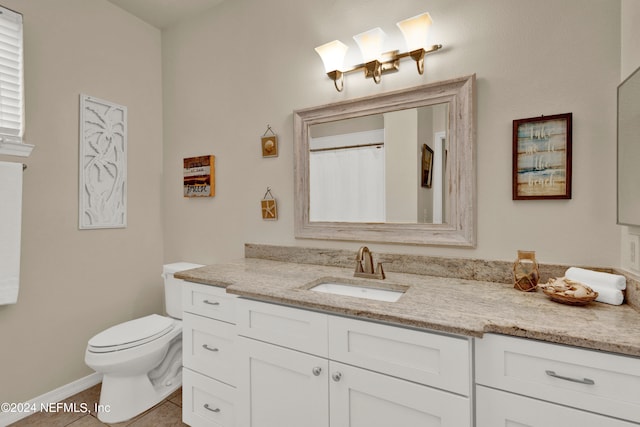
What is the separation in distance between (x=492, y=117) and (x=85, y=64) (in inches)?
103

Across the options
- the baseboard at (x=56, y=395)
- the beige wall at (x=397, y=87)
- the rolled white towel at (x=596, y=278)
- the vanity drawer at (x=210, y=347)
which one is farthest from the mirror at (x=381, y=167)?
the baseboard at (x=56, y=395)

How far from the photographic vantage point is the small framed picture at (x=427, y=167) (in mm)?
1612

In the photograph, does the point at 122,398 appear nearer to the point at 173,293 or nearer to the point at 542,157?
the point at 173,293

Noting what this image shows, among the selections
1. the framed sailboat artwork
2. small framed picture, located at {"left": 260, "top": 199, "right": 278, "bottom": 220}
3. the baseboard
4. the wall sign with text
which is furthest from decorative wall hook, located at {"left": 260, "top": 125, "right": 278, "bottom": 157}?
the baseboard

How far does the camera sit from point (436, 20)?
1.59 meters

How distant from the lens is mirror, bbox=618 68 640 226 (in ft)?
3.60

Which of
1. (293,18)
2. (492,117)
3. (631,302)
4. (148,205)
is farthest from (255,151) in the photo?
(631,302)

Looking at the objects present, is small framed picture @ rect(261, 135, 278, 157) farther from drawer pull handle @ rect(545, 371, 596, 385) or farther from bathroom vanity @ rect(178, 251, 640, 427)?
drawer pull handle @ rect(545, 371, 596, 385)

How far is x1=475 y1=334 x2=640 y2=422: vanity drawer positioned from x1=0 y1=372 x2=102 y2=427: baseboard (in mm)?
2491

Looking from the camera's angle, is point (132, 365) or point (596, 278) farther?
point (132, 365)

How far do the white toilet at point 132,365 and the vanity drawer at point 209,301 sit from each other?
0.43 meters

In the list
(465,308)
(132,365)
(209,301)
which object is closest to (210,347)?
(209,301)

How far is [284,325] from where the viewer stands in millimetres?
1316

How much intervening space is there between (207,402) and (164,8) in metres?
2.71
